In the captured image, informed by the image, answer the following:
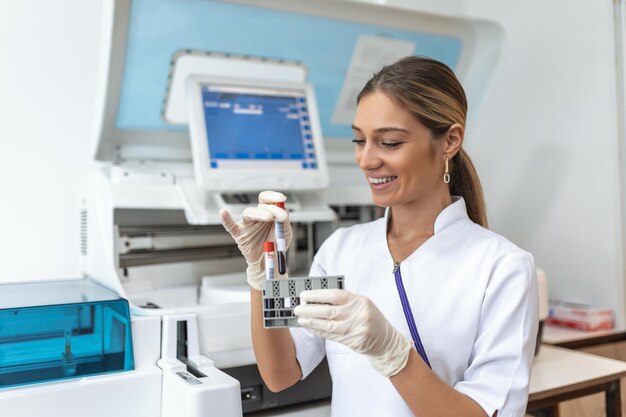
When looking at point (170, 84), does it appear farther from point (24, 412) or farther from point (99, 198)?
point (24, 412)

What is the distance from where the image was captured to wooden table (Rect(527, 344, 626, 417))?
4.98 feet

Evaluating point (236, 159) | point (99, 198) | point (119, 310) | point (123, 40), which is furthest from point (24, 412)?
point (123, 40)

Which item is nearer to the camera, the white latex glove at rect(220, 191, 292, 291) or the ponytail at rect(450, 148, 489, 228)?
the white latex glove at rect(220, 191, 292, 291)

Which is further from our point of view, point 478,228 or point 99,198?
point 99,198

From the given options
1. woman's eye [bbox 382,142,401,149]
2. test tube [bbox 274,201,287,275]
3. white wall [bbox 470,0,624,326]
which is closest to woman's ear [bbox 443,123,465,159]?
woman's eye [bbox 382,142,401,149]

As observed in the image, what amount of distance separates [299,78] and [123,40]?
611 mm

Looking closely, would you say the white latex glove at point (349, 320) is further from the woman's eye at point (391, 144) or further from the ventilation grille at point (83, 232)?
the ventilation grille at point (83, 232)

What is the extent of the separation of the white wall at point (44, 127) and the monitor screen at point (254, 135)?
1.93ft

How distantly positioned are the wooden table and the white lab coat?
59 centimetres

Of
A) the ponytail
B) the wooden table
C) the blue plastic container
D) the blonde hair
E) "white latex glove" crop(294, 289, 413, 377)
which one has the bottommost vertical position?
the wooden table

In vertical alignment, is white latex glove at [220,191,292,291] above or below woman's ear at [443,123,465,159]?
below

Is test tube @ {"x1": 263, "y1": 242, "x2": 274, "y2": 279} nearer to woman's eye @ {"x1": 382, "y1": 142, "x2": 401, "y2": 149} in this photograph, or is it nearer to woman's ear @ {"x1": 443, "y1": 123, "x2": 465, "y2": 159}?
woman's eye @ {"x1": 382, "y1": 142, "x2": 401, "y2": 149}

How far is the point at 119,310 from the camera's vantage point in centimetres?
121

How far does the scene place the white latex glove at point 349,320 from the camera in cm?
84
